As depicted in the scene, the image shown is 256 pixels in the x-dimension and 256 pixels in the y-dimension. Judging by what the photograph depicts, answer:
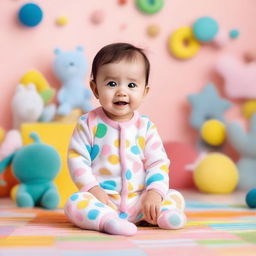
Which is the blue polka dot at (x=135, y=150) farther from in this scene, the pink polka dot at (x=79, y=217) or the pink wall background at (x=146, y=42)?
the pink wall background at (x=146, y=42)

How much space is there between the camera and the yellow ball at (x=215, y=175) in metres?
2.39

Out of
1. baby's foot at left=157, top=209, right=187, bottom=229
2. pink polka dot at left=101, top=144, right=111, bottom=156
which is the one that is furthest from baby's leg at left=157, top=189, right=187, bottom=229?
pink polka dot at left=101, top=144, right=111, bottom=156

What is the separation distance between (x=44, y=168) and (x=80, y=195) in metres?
0.71

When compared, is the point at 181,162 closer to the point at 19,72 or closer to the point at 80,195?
the point at 19,72

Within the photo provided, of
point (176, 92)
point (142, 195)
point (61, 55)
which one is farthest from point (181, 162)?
point (142, 195)

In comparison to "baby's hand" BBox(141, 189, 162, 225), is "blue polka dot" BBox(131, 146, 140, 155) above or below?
above

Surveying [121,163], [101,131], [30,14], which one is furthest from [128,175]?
[30,14]

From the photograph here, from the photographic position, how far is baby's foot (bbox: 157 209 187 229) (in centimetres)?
128

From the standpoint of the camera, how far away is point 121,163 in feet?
4.56

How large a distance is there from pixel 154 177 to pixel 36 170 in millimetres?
741

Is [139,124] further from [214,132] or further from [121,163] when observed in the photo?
[214,132]

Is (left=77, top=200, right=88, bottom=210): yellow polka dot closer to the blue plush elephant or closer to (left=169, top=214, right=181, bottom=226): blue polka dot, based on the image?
(left=169, top=214, right=181, bottom=226): blue polka dot

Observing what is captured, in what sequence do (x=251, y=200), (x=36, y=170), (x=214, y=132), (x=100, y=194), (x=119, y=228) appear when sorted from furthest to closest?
(x=214, y=132) < (x=36, y=170) < (x=251, y=200) < (x=100, y=194) < (x=119, y=228)

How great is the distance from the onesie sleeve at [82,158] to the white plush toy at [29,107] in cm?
102
